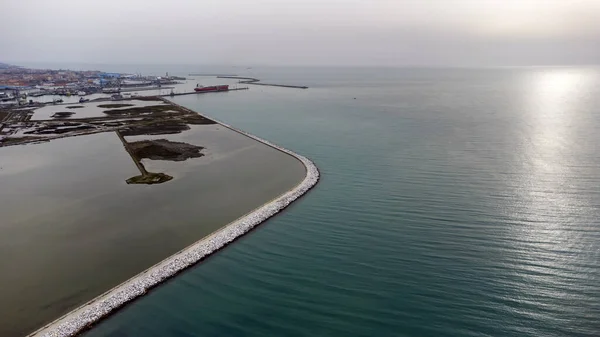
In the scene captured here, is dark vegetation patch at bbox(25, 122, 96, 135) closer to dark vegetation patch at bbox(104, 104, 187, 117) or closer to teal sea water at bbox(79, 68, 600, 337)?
dark vegetation patch at bbox(104, 104, 187, 117)

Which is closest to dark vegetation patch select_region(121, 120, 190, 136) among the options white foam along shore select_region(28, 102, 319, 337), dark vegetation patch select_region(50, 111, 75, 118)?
dark vegetation patch select_region(50, 111, 75, 118)

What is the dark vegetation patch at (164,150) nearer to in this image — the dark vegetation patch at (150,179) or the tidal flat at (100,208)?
the tidal flat at (100,208)

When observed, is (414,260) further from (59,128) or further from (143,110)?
(143,110)

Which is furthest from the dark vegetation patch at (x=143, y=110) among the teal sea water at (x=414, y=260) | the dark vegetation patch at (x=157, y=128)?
the teal sea water at (x=414, y=260)

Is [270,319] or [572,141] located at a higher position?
[572,141]

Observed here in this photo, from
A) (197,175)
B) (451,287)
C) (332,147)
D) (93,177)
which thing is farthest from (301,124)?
(451,287)

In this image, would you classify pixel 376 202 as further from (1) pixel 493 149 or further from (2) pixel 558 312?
(1) pixel 493 149

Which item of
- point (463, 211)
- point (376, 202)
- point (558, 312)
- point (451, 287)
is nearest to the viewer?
point (558, 312)
